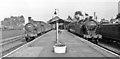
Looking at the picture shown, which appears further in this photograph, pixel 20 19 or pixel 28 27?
pixel 20 19

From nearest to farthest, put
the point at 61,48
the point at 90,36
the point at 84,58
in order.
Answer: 1. the point at 84,58
2. the point at 61,48
3. the point at 90,36

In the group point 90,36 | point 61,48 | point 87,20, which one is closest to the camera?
point 61,48

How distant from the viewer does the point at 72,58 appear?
9.19 meters

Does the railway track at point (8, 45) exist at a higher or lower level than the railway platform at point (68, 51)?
lower

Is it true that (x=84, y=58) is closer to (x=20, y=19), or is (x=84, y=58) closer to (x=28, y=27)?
(x=28, y=27)

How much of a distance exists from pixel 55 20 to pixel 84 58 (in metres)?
5.75

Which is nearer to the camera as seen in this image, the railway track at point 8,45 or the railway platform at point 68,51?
the railway platform at point 68,51

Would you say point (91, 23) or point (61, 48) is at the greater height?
point (91, 23)

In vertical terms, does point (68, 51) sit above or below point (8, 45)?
above

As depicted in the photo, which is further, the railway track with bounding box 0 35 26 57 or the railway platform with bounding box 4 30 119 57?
the railway track with bounding box 0 35 26 57

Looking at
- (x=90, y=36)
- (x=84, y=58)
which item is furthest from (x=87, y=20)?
(x=84, y=58)

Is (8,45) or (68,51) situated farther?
(8,45)

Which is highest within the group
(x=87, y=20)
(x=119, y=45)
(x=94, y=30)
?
(x=87, y=20)

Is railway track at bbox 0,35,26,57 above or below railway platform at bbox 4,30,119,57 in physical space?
below
